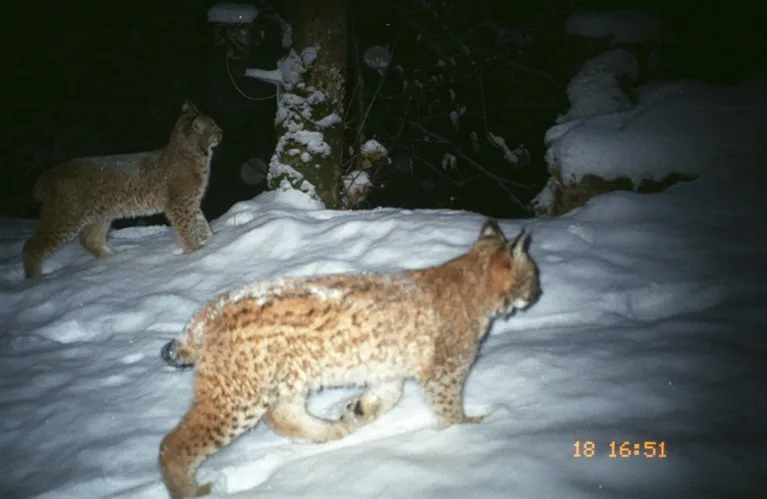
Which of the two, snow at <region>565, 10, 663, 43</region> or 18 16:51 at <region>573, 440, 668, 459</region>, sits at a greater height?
snow at <region>565, 10, 663, 43</region>

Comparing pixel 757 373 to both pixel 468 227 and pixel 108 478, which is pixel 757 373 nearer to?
pixel 468 227

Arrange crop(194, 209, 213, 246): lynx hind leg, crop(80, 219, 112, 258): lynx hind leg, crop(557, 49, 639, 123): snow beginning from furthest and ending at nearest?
crop(557, 49, 639, 123): snow
crop(80, 219, 112, 258): lynx hind leg
crop(194, 209, 213, 246): lynx hind leg

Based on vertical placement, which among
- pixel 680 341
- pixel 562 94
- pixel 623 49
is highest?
pixel 623 49

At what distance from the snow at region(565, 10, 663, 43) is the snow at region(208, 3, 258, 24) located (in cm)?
452

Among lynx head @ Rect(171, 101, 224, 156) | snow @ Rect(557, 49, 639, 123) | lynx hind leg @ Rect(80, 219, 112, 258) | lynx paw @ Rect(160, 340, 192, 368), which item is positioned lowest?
lynx hind leg @ Rect(80, 219, 112, 258)

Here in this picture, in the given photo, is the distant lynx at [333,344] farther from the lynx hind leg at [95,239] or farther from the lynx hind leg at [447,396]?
the lynx hind leg at [95,239]

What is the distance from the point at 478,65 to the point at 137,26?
9.17 m

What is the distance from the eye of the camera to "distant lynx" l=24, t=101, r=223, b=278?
6176 mm

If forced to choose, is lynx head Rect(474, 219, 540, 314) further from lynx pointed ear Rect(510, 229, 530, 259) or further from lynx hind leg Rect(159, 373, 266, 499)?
lynx hind leg Rect(159, 373, 266, 499)

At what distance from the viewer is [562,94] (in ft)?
28.0

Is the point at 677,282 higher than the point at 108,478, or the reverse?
the point at 677,282

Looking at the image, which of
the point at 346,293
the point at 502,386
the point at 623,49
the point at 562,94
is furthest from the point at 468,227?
the point at 562,94

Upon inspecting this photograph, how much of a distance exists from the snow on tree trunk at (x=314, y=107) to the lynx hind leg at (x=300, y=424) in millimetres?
3911

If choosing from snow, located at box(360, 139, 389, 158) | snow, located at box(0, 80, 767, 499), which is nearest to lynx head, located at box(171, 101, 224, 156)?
snow, located at box(0, 80, 767, 499)
